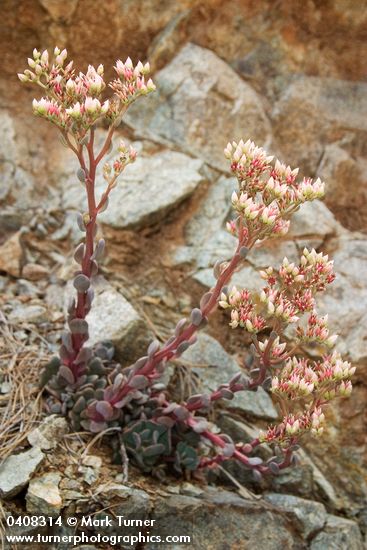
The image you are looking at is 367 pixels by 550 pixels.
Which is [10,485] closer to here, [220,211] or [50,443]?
[50,443]

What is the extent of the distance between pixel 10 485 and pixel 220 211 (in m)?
2.40

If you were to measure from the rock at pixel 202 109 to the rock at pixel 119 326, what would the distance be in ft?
4.75

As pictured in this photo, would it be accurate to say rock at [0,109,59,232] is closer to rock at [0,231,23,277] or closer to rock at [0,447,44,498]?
rock at [0,231,23,277]

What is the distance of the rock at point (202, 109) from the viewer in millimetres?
4723

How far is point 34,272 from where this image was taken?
438cm

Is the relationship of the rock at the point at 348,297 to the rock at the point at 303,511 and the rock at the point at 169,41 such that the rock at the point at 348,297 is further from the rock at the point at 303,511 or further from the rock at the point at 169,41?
the rock at the point at 169,41

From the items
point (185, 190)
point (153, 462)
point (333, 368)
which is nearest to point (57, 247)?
point (185, 190)

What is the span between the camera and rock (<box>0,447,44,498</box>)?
292cm

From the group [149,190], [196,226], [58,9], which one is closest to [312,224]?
[196,226]

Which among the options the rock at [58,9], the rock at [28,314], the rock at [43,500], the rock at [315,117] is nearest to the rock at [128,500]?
the rock at [43,500]

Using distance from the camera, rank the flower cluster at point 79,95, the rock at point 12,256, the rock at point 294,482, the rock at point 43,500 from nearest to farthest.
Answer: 1. the flower cluster at point 79,95
2. the rock at point 43,500
3. the rock at point 294,482
4. the rock at point 12,256

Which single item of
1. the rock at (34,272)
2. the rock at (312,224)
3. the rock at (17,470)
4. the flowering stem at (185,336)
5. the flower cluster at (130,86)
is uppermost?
the rock at (312,224)

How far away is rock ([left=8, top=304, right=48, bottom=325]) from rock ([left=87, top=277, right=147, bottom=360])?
1.16 ft

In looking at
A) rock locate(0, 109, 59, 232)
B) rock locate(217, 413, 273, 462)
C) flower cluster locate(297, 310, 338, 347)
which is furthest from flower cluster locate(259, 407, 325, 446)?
rock locate(0, 109, 59, 232)
